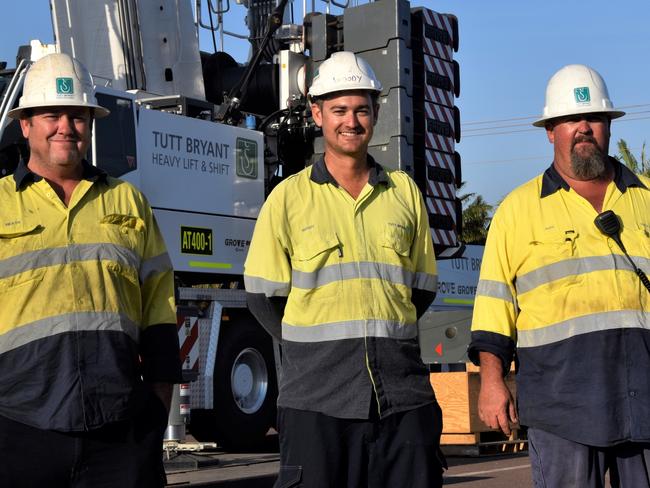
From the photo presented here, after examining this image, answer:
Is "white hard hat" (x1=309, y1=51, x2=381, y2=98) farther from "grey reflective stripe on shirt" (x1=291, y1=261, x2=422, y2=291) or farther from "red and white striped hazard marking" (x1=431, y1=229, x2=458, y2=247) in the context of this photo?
"red and white striped hazard marking" (x1=431, y1=229, x2=458, y2=247)

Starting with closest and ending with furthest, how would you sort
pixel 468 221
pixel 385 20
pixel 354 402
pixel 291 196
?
pixel 354 402 → pixel 291 196 → pixel 385 20 → pixel 468 221

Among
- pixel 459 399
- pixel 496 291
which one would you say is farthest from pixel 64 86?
pixel 459 399

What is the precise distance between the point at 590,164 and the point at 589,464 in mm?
1125

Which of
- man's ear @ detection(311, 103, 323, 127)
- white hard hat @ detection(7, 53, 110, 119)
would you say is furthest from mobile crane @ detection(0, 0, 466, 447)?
white hard hat @ detection(7, 53, 110, 119)

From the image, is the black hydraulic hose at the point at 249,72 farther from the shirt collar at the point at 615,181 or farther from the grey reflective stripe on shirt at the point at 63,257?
the grey reflective stripe on shirt at the point at 63,257

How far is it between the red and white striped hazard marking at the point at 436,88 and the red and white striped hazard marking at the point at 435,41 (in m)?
0.07

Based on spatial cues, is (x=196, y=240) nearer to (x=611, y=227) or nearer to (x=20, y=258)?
(x=611, y=227)

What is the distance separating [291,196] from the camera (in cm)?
486

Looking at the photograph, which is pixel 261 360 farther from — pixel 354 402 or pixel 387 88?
pixel 354 402

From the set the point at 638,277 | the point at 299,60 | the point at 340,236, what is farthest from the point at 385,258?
the point at 299,60

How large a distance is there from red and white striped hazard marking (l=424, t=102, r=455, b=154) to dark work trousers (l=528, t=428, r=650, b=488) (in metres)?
8.00

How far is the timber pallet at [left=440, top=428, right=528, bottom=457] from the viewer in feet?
40.5

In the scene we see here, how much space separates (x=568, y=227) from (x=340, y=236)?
875 mm

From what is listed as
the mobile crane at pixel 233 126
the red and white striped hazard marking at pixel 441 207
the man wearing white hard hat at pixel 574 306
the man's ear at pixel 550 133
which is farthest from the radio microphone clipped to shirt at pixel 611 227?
the red and white striped hazard marking at pixel 441 207
